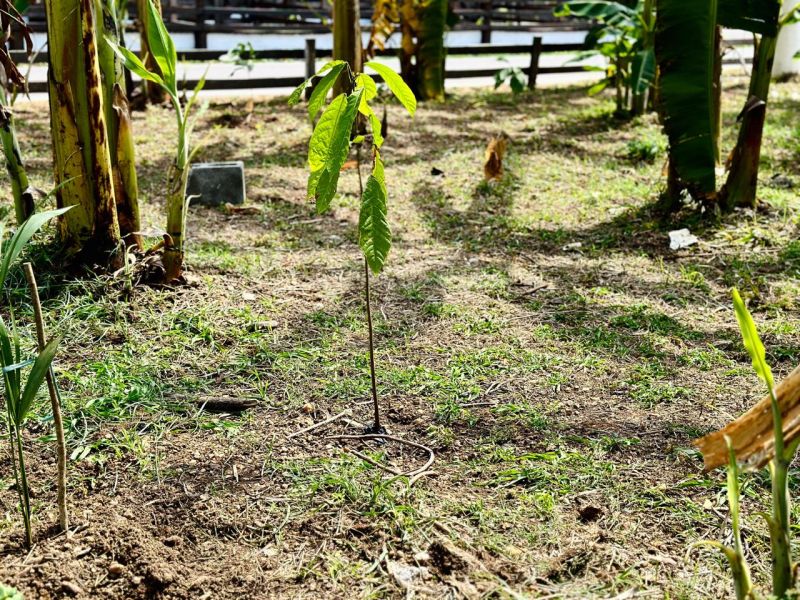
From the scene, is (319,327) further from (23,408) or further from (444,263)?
(23,408)

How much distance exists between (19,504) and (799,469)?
95.5 inches

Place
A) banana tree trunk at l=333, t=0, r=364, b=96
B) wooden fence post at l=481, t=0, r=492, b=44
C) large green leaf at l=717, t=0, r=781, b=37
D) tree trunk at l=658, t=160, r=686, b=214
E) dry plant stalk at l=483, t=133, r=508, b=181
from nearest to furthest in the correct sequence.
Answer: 1. large green leaf at l=717, t=0, r=781, b=37
2. tree trunk at l=658, t=160, r=686, b=214
3. dry plant stalk at l=483, t=133, r=508, b=181
4. banana tree trunk at l=333, t=0, r=364, b=96
5. wooden fence post at l=481, t=0, r=492, b=44

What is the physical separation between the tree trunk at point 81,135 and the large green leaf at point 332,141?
1822 mm

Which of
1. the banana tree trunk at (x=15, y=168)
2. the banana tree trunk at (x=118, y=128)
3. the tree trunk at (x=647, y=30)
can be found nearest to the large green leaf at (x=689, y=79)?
the tree trunk at (x=647, y=30)

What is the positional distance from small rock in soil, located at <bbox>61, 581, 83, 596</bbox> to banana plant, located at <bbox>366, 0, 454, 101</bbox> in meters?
8.17

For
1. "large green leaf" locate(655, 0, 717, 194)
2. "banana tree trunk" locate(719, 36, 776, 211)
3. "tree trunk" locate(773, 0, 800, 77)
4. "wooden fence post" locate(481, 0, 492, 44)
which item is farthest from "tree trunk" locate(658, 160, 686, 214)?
"wooden fence post" locate(481, 0, 492, 44)

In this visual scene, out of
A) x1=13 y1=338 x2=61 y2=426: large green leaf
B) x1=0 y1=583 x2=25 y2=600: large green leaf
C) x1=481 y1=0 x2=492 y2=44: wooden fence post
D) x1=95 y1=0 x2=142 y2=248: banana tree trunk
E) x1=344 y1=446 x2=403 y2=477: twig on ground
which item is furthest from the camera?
x1=481 y1=0 x2=492 y2=44: wooden fence post

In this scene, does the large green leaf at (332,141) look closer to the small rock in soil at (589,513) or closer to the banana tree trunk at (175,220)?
the small rock in soil at (589,513)

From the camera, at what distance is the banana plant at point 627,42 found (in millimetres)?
7273

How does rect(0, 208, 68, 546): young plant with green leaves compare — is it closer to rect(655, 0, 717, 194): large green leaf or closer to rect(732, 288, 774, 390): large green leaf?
rect(732, 288, 774, 390): large green leaf

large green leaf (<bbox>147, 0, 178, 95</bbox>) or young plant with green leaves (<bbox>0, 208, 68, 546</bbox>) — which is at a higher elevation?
large green leaf (<bbox>147, 0, 178, 95</bbox>)

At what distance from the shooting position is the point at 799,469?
8.87ft

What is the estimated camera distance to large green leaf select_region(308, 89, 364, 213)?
2.39 metres

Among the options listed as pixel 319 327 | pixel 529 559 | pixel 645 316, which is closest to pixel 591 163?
pixel 645 316
